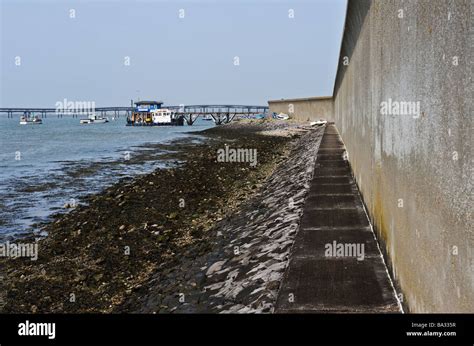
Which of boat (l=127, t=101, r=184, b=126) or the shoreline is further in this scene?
boat (l=127, t=101, r=184, b=126)

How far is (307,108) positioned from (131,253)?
4885cm

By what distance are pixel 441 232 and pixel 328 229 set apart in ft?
12.1

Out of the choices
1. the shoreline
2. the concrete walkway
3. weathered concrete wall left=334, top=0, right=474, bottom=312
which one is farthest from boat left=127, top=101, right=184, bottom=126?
weathered concrete wall left=334, top=0, right=474, bottom=312

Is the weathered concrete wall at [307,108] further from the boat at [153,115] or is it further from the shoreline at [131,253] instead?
the shoreline at [131,253]

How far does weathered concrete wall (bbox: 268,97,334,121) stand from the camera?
48.6m

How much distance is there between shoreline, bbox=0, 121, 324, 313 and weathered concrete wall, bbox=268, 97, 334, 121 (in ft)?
115

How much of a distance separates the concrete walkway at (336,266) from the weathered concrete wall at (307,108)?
40.4 metres

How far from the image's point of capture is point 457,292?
90.4 inches

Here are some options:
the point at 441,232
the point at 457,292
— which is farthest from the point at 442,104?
the point at 457,292

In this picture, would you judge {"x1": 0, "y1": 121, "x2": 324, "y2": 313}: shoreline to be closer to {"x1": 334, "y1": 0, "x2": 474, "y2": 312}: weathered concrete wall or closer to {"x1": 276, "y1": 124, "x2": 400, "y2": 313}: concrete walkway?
{"x1": 276, "y1": 124, "x2": 400, "y2": 313}: concrete walkway

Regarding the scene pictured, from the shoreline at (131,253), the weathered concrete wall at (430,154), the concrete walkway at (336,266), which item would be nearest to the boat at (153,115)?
the shoreline at (131,253)

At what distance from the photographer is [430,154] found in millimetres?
2752
